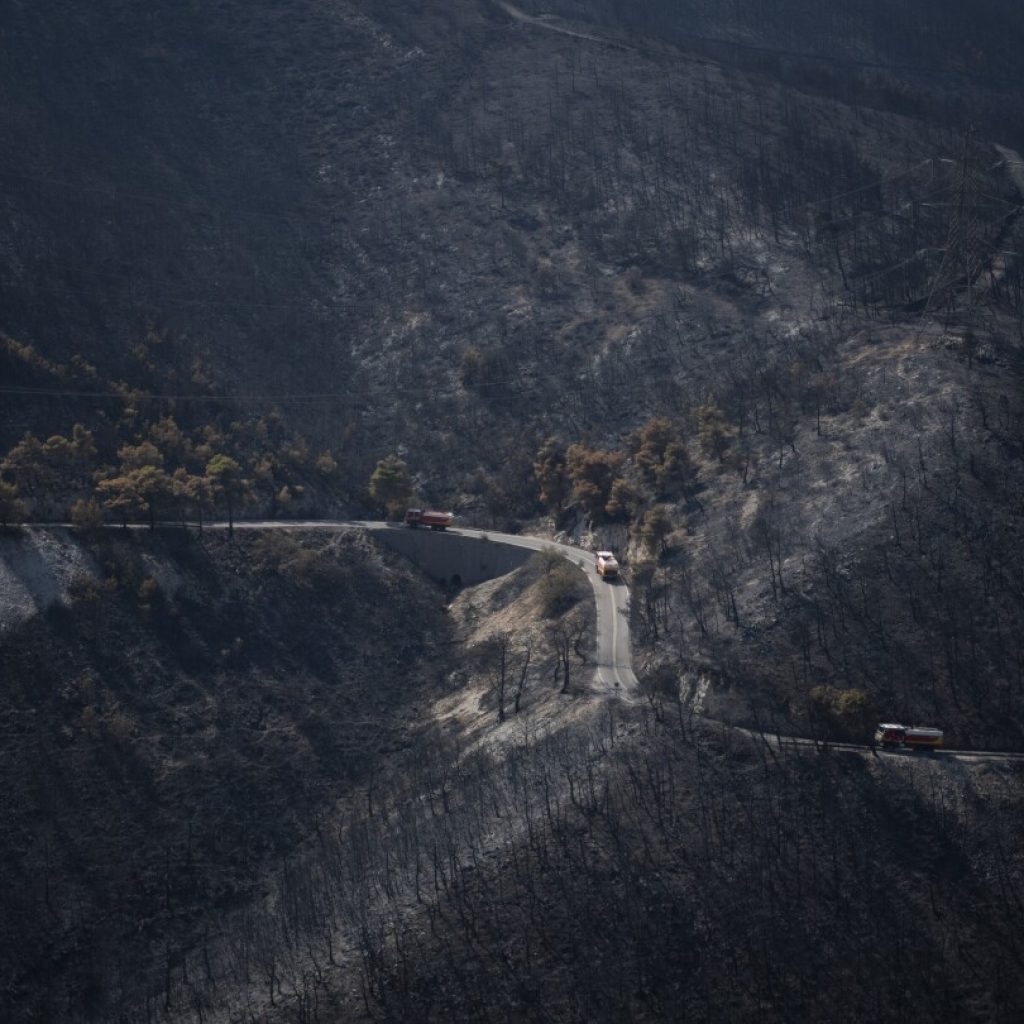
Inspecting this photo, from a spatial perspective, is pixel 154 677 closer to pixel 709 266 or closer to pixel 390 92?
pixel 709 266

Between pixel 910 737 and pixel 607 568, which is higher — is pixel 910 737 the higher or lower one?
the higher one

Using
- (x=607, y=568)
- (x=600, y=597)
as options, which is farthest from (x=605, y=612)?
(x=607, y=568)

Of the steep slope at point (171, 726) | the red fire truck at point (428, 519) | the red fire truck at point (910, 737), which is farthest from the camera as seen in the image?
the red fire truck at point (428, 519)

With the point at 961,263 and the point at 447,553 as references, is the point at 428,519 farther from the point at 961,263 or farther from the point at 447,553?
the point at 961,263

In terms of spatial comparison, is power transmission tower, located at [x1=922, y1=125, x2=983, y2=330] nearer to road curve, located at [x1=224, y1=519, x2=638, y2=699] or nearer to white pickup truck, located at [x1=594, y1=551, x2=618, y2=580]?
white pickup truck, located at [x1=594, y1=551, x2=618, y2=580]

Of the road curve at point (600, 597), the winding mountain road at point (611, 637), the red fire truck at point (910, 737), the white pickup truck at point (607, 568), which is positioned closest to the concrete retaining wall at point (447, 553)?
the winding mountain road at point (611, 637)

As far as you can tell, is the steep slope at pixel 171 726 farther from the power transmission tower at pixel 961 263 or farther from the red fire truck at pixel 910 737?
the power transmission tower at pixel 961 263

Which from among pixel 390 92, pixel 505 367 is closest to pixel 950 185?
pixel 505 367

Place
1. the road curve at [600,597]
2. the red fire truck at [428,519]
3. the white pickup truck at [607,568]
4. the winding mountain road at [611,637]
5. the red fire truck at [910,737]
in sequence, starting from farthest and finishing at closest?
the red fire truck at [428,519] < the white pickup truck at [607,568] < the road curve at [600,597] < the winding mountain road at [611,637] < the red fire truck at [910,737]
